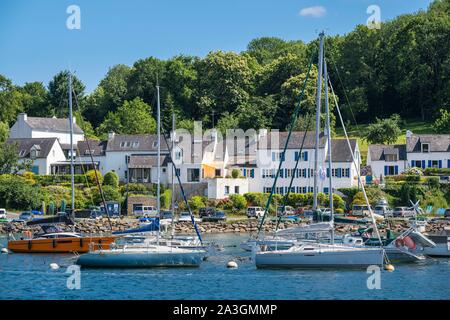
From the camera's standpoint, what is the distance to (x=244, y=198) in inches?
3944

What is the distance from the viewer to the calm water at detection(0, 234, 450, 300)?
4825 cm

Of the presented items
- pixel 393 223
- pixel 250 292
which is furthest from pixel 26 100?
pixel 250 292

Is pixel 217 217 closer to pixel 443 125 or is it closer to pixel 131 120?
pixel 443 125

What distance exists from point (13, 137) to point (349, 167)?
51167mm

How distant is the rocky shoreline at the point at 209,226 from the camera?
84312 mm

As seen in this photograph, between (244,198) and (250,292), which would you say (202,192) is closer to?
(244,198)

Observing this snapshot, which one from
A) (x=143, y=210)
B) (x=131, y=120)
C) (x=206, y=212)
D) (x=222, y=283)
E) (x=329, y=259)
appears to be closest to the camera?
(x=222, y=283)

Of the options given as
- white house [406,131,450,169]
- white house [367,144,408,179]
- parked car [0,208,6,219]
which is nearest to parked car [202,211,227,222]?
parked car [0,208,6,219]

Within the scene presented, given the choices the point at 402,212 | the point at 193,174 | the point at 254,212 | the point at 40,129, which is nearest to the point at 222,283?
the point at 254,212

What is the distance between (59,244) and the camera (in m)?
66.4

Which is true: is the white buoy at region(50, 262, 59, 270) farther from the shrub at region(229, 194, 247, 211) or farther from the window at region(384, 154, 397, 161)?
the window at region(384, 154, 397, 161)

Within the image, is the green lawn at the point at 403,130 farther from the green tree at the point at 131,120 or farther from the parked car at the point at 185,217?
the parked car at the point at 185,217

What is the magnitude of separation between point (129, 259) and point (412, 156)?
58.7 m

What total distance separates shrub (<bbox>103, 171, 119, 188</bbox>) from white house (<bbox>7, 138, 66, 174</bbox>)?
11.7m
